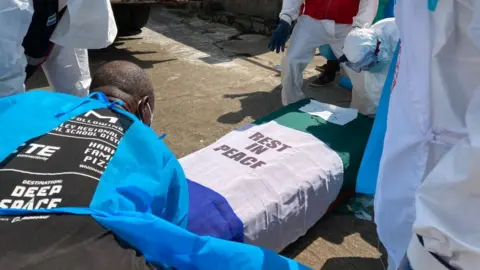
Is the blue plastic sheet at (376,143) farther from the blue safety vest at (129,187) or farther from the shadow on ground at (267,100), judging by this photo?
the shadow on ground at (267,100)

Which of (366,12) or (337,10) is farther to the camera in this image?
(337,10)

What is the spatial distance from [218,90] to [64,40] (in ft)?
7.28

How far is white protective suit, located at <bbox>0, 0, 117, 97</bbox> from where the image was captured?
6.31 feet

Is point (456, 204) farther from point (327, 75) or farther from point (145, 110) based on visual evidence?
point (327, 75)

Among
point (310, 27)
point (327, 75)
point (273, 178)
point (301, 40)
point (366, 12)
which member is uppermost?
point (366, 12)

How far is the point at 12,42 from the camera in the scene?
193cm

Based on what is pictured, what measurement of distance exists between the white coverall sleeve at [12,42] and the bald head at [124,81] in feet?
1.19

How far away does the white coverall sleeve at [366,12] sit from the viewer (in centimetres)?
362

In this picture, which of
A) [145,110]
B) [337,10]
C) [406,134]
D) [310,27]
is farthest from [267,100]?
[406,134]

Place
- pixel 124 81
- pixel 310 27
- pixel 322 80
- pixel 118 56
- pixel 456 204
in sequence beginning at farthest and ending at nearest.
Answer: pixel 118 56 < pixel 322 80 < pixel 310 27 < pixel 124 81 < pixel 456 204

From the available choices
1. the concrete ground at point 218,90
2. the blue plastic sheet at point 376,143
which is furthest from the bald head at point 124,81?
the concrete ground at point 218,90

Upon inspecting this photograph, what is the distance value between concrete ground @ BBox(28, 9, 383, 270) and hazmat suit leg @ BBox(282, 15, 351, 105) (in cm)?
31

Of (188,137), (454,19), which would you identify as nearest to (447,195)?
(454,19)

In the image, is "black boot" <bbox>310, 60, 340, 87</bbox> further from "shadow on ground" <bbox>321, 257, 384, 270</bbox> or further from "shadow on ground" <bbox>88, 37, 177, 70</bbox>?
"shadow on ground" <bbox>321, 257, 384, 270</bbox>
